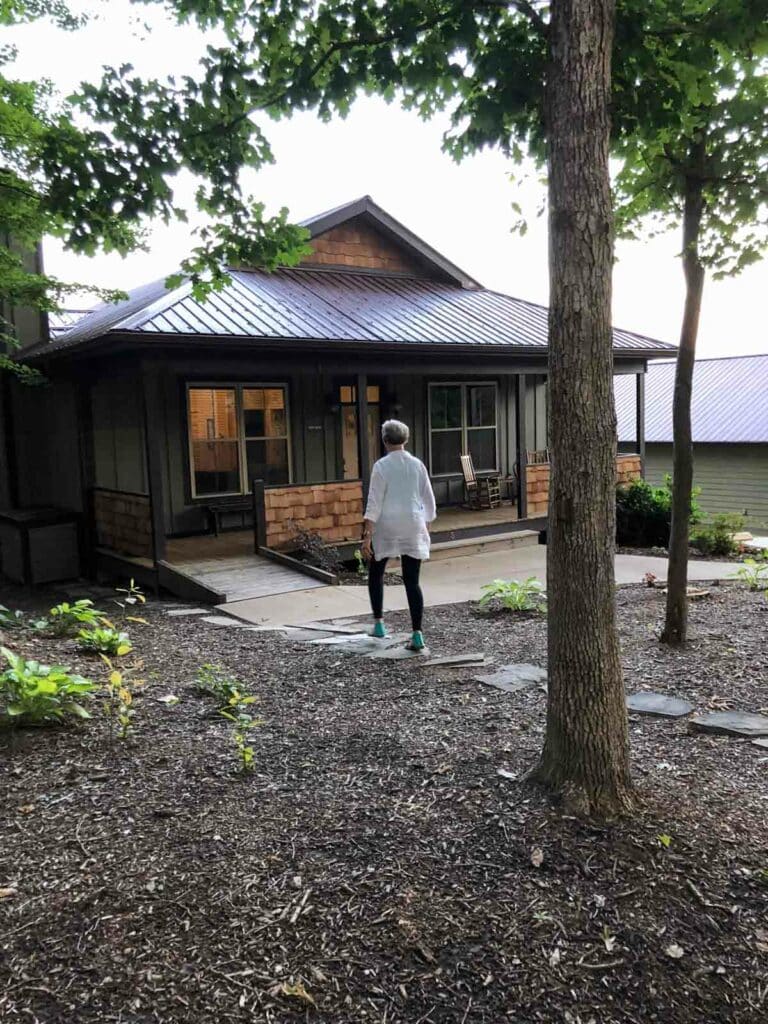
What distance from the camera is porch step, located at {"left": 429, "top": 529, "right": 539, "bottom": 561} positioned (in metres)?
11.2

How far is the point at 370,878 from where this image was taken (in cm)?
252

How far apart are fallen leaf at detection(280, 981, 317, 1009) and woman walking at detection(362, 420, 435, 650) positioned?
359 cm

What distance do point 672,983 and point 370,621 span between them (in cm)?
515

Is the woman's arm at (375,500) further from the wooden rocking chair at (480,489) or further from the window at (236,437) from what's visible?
the wooden rocking chair at (480,489)

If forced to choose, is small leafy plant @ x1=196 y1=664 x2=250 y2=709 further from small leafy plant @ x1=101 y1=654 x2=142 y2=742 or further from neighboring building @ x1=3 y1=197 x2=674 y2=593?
neighboring building @ x1=3 y1=197 x2=674 y2=593

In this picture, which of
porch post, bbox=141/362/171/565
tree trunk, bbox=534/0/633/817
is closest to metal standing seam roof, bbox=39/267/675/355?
porch post, bbox=141/362/171/565

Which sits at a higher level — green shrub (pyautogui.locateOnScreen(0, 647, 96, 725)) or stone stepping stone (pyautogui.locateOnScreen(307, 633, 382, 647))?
green shrub (pyautogui.locateOnScreen(0, 647, 96, 725))

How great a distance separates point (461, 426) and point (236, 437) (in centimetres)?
458

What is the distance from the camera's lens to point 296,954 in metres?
2.19

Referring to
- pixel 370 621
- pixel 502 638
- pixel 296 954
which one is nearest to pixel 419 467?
pixel 502 638

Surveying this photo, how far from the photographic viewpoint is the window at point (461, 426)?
47.0 feet

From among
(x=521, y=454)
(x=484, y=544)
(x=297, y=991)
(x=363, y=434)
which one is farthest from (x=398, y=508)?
(x=521, y=454)

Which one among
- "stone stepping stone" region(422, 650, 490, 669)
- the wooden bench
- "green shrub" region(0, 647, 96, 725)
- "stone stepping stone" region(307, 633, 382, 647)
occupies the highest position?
the wooden bench

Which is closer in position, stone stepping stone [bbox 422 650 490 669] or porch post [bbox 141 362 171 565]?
stone stepping stone [bbox 422 650 490 669]
